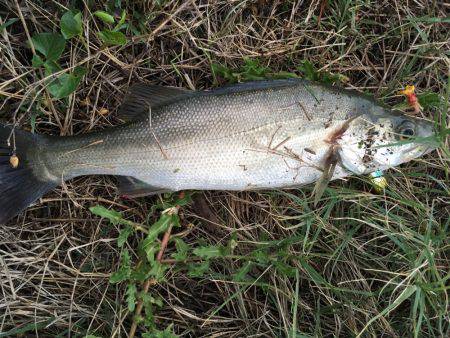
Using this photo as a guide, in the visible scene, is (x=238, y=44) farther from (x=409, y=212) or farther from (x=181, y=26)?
(x=409, y=212)

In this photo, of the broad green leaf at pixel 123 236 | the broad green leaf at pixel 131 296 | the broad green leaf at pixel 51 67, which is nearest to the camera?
the broad green leaf at pixel 131 296

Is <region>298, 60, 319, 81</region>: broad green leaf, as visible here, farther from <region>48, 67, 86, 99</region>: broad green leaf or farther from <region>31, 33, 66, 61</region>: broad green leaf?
<region>31, 33, 66, 61</region>: broad green leaf

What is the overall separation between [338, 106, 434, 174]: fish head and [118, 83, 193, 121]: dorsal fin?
105 cm

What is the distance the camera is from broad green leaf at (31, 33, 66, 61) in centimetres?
261

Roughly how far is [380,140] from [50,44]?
2.13 meters

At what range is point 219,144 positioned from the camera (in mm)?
2543

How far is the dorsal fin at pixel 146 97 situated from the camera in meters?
2.63

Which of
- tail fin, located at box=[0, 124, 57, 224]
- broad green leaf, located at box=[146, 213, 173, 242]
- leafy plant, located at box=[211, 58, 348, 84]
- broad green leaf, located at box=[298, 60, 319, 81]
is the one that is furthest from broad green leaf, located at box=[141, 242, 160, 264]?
broad green leaf, located at box=[298, 60, 319, 81]

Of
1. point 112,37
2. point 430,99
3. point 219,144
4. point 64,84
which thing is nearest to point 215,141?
point 219,144

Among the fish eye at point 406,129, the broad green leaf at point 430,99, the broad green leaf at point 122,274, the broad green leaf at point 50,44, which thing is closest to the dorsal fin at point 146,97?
the broad green leaf at point 50,44

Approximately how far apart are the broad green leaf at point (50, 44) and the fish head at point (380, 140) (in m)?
1.82

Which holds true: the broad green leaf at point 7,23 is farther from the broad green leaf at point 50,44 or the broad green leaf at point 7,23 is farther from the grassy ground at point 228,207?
the broad green leaf at point 50,44

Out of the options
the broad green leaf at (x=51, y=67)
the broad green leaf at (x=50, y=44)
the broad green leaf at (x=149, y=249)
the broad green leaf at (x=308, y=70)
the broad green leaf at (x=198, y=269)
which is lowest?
the broad green leaf at (x=198, y=269)

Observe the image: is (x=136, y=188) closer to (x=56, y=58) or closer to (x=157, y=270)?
(x=157, y=270)
